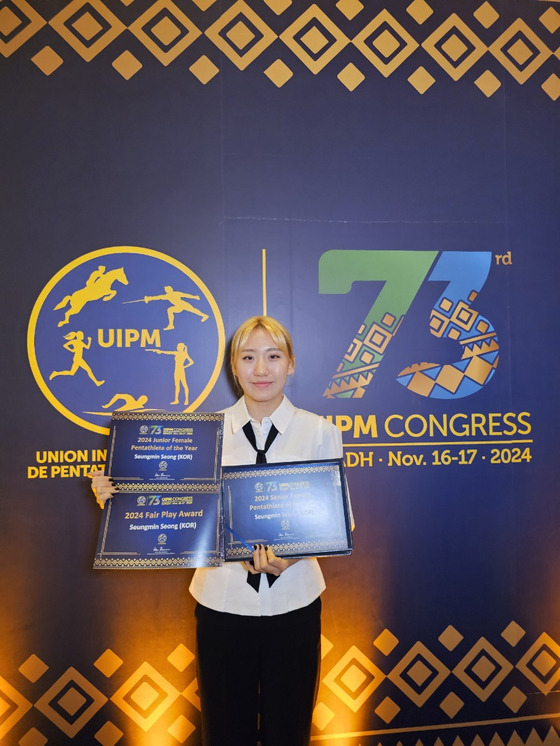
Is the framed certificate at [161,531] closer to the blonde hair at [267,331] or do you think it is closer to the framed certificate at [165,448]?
the framed certificate at [165,448]

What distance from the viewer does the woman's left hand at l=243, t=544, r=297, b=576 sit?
166 cm

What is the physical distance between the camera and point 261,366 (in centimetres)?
184

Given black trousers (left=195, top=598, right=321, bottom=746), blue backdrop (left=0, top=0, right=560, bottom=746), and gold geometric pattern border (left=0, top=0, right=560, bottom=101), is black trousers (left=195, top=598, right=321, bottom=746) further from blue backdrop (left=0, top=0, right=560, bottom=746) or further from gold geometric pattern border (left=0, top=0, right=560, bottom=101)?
gold geometric pattern border (left=0, top=0, right=560, bottom=101)

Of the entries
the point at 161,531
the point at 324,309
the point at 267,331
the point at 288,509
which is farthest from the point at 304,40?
the point at 161,531

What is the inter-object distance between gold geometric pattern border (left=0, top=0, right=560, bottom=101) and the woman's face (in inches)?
50.7

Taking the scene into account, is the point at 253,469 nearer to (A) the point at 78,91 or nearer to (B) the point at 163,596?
(B) the point at 163,596

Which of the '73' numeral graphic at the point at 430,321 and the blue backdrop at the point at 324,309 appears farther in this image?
the '73' numeral graphic at the point at 430,321

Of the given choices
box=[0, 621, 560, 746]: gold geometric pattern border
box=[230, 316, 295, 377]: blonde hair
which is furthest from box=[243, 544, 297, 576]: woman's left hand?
box=[0, 621, 560, 746]: gold geometric pattern border

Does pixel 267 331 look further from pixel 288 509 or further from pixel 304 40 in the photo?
pixel 304 40

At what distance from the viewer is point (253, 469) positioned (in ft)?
5.71

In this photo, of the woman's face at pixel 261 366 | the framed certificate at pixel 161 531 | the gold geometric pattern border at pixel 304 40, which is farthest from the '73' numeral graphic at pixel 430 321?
the framed certificate at pixel 161 531

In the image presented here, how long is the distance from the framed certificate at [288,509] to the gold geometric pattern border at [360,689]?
0.98 meters

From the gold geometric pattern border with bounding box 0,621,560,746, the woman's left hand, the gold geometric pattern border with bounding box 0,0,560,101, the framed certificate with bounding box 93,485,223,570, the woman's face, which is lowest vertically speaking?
the gold geometric pattern border with bounding box 0,621,560,746

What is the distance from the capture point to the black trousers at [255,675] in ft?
5.63
